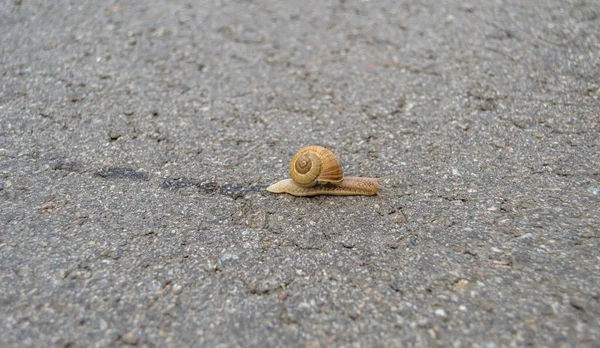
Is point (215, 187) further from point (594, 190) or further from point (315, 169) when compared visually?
point (594, 190)

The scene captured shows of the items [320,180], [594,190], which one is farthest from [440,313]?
[594,190]

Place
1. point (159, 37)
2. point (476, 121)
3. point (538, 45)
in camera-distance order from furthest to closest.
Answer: point (159, 37) < point (538, 45) < point (476, 121)

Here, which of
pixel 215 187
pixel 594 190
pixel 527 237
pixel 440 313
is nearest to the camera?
pixel 440 313

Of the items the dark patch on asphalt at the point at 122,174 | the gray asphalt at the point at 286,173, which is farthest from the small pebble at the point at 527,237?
the dark patch on asphalt at the point at 122,174

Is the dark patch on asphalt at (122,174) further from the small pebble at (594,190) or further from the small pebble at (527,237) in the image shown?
the small pebble at (594,190)

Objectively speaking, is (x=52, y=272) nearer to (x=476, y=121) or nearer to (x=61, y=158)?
(x=61, y=158)

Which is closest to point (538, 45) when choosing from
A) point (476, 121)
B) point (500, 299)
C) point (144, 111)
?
point (476, 121)
